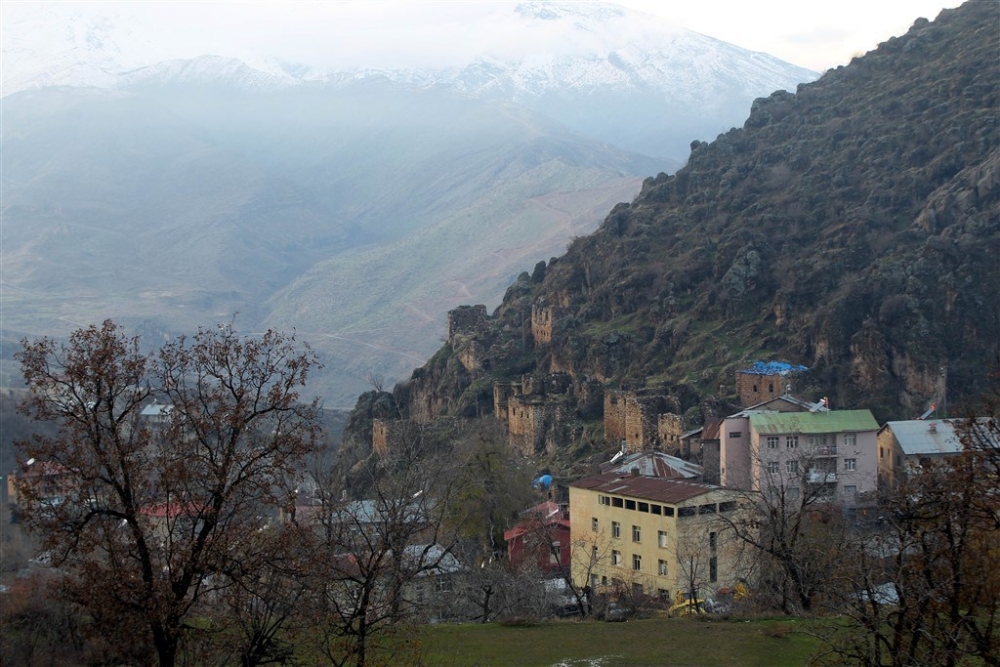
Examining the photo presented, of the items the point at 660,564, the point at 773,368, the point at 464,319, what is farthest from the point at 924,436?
the point at 464,319

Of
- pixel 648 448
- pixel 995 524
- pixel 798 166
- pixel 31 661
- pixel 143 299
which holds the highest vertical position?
pixel 143 299

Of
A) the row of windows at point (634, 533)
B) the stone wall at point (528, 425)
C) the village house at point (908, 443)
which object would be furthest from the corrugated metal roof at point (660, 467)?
the stone wall at point (528, 425)

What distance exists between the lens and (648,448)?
59.6 m

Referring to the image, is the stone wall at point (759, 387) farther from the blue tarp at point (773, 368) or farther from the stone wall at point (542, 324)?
the stone wall at point (542, 324)

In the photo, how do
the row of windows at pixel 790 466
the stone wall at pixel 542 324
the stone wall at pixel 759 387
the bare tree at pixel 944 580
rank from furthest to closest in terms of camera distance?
1. the stone wall at pixel 542 324
2. the stone wall at pixel 759 387
3. the row of windows at pixel 790 466
4. the bare tree at pixel 944 580

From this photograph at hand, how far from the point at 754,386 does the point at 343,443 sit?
28922mm

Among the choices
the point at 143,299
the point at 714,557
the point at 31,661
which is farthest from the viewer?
the point at 143,299

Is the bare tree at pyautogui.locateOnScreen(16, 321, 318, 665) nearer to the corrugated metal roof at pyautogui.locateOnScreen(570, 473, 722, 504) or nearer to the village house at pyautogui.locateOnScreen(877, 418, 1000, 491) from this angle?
the corrugated metal roof at pyautogui.locateOnScreen(570, 473, 722, 504)

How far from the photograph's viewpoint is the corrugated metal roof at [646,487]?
3912 centimetres

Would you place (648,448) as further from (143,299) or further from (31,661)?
(143,299)

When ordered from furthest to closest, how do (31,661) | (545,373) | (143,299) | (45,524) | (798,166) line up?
(143,299) → (798,166) → (545,373) → (31,661) → (45,524)

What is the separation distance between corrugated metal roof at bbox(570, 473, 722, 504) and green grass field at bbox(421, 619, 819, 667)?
49.6 feet

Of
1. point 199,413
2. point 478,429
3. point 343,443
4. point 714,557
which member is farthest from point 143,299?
point 199,413

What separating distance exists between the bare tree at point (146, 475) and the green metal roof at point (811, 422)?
1263 inches
